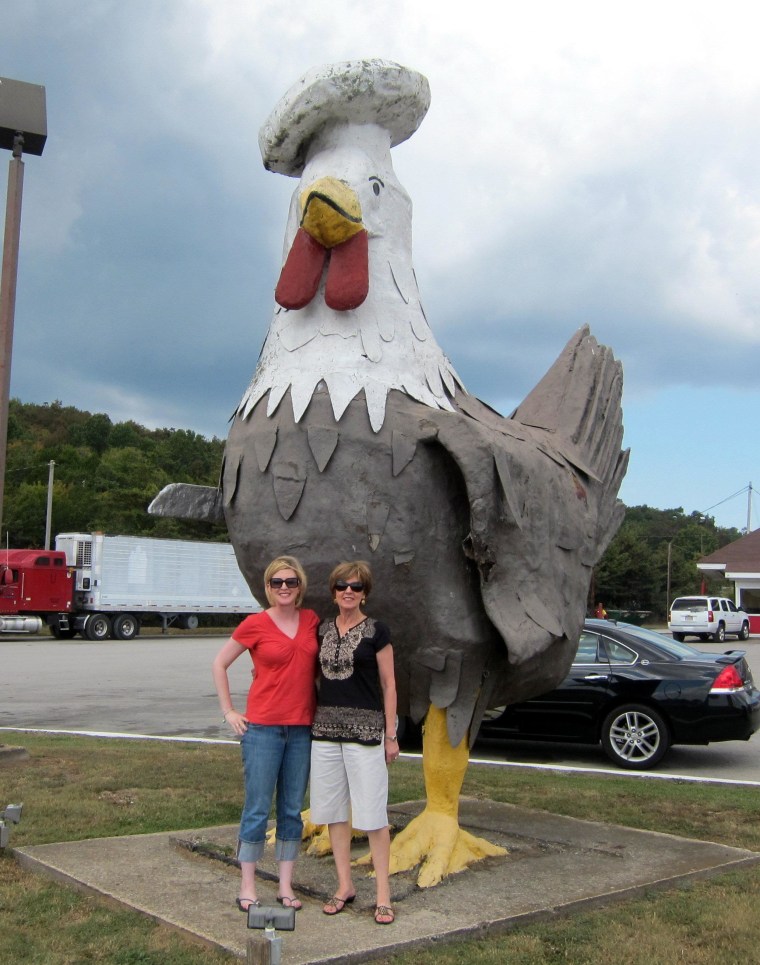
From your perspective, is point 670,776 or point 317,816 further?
point 670,776

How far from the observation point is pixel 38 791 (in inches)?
244

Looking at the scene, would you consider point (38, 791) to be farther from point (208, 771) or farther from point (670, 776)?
point (670, 776)

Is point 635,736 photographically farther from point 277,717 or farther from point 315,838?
point 277,717

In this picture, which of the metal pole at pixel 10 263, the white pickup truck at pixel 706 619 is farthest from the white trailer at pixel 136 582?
the metal pole at pixel 10 263

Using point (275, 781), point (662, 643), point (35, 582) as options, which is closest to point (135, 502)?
point (35, 582)

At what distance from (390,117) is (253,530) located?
81.7 inches

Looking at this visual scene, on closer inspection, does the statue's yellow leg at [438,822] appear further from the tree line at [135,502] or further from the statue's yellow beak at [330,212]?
the tree line at [135,502]

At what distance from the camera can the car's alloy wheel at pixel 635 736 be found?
8055 mm

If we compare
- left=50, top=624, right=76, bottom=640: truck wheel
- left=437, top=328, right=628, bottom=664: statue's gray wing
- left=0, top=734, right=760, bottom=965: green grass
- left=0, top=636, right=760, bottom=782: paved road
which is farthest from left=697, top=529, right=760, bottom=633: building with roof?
left=437, top=328, right=628, bottom=664: statue's gray wing

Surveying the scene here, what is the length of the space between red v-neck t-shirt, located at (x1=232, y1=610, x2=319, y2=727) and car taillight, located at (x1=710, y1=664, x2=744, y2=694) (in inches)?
211

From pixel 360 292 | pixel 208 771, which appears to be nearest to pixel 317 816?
pixel 360 292

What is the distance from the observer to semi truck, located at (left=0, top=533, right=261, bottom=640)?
886 inches

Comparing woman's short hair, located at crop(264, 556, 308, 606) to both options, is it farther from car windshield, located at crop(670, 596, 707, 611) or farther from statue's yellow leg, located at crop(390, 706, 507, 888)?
car windshield, located at crop(670, 596, 707, 611)

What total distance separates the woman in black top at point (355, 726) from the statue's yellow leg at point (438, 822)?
23.5 inches
